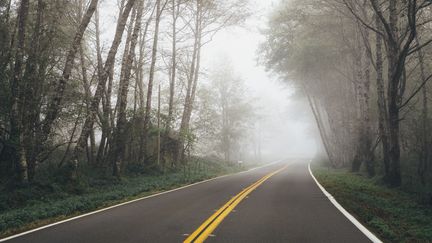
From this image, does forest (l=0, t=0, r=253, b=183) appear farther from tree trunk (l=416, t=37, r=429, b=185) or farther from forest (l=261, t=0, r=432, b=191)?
tree trunk (l=416, t=37, r=429, b=185)

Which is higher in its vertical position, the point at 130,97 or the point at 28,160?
the point at 130,97

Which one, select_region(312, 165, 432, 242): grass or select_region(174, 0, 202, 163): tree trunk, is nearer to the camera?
select_region(312, 165, 432, 242): grass

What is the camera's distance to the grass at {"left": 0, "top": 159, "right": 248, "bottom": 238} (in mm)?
8031

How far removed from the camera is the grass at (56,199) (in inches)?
316

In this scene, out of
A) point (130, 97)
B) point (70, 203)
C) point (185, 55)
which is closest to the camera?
point (70, 203)

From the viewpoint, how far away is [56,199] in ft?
36.6

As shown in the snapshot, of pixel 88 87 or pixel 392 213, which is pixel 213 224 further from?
pixel 88 87

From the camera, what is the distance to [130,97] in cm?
3469

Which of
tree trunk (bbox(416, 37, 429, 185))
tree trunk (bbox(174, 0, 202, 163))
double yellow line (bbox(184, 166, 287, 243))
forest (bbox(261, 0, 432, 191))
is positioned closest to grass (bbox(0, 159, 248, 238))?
double yellow line (bbox(184, 166, 287, 243))

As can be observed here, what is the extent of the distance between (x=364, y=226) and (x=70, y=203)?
8.07m

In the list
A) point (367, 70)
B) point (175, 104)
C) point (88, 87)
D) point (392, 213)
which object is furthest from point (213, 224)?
point (175, 104)

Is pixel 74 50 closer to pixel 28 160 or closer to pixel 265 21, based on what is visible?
pixel 28 160

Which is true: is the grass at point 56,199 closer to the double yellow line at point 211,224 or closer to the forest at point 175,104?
the forest at point 175,104

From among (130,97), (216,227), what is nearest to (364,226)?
(216,227)
